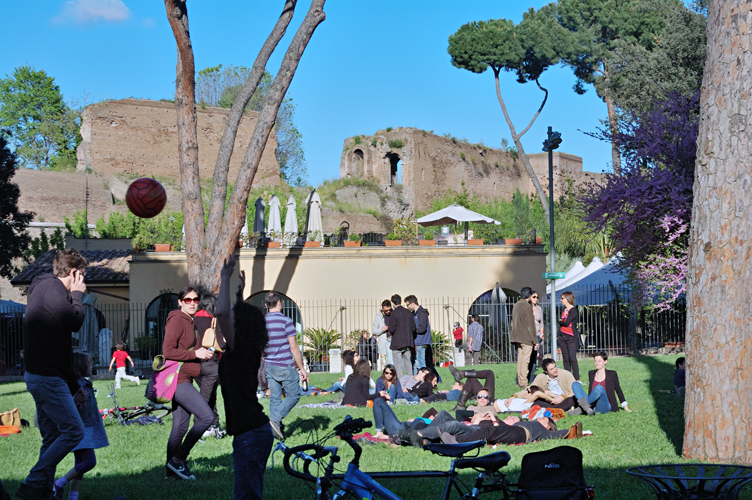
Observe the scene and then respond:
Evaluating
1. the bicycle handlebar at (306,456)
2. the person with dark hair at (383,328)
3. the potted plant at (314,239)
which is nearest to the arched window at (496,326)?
the person with dark hair at (383,328)

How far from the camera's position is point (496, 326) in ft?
66.0

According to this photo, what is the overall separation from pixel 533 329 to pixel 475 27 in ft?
113

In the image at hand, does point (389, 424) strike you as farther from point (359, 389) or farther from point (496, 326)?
point (496, 326)

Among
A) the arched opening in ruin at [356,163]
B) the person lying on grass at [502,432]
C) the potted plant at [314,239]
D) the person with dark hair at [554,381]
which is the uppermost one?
the arched opening in ruin at [356,163]

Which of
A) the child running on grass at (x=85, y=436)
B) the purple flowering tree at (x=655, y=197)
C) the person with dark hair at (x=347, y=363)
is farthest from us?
the purple flowering tree at (x=655, y=197)

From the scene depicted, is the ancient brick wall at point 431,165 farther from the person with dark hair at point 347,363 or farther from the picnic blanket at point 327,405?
the picnic blanket at point 327,405

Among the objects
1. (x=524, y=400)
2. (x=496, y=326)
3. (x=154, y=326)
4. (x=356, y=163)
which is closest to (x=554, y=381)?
(x=524, y=400)

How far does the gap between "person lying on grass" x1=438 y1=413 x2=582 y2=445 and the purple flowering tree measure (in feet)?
27.1

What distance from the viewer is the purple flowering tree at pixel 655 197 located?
49.9 ft

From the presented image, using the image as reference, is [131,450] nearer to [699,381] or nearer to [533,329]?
[699,381]

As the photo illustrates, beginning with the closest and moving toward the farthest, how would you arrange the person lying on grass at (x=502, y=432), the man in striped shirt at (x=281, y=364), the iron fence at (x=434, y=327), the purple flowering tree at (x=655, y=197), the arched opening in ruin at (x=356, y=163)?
the person lying on grass at (x=502, y=432) → the man in striped shirt at (x=281, y=364) → the purple flowering tree at (x=655, y=197) → the iron fence at (x=434, y=327) → the arched opening in ruin at (x=356, y=163)

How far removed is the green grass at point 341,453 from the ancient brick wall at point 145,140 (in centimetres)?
3527

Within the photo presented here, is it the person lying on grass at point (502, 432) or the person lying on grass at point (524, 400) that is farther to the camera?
the person lying on grass at point (524, 400)

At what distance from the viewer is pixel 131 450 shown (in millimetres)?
7707
